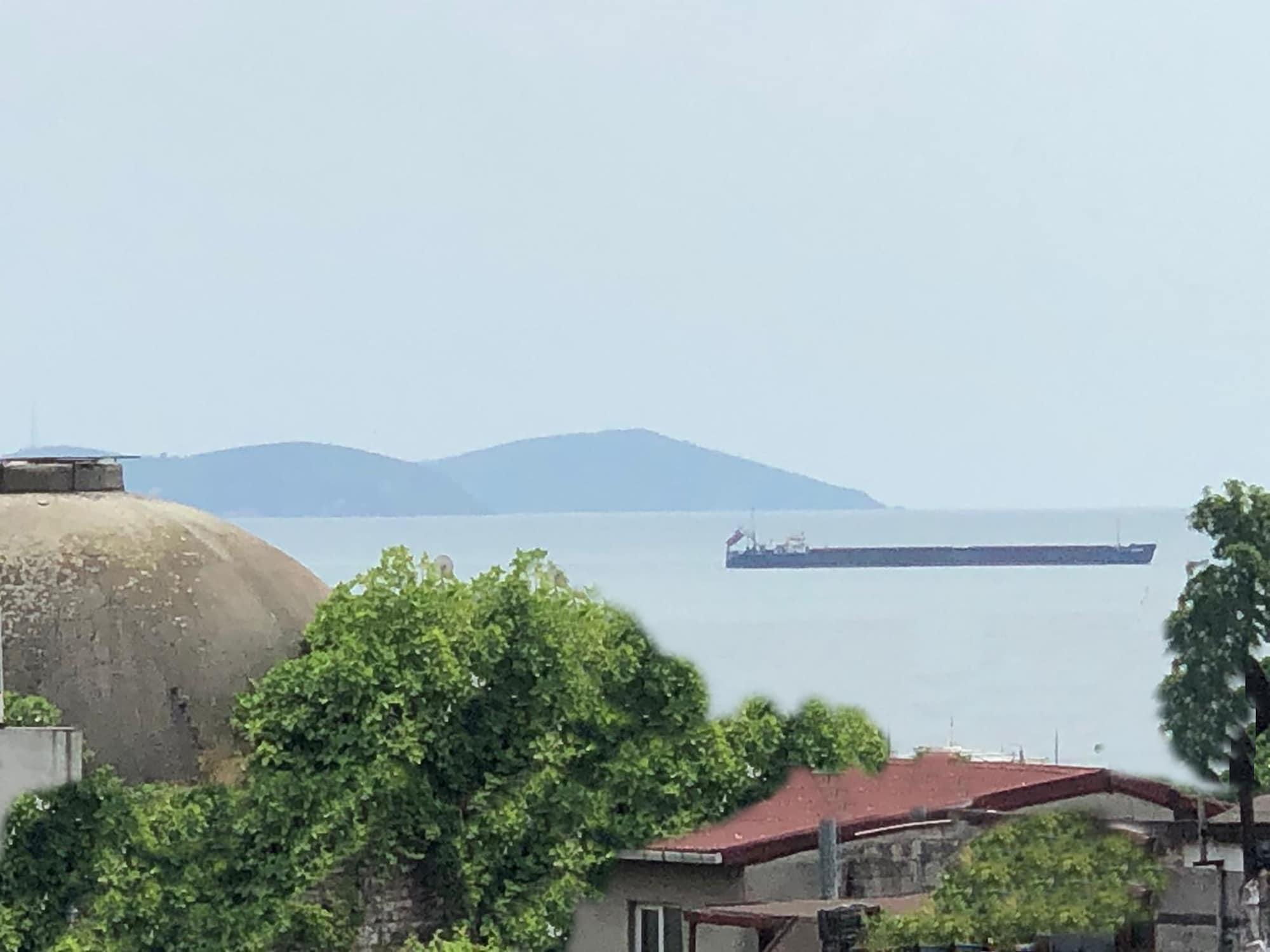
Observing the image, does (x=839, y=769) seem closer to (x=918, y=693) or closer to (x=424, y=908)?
(x=424, y=908)

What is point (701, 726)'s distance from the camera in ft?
85.3

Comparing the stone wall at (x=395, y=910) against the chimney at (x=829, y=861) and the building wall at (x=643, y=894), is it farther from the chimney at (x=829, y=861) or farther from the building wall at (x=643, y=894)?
the chimney at (x=829, y=861)

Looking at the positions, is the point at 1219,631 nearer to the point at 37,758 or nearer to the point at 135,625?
the point at 135,625

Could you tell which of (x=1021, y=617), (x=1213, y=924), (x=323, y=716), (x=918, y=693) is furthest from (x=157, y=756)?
(x=1021, y=617)

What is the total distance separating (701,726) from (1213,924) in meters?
8.82

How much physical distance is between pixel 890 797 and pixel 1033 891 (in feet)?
23.7

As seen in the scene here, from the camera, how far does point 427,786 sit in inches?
988

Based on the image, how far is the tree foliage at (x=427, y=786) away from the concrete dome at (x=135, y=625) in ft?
2.45

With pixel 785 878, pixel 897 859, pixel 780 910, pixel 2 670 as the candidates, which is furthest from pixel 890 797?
pixel 2 670

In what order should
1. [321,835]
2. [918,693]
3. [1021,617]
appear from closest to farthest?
[321,835]
[918,693]
[1021,617]

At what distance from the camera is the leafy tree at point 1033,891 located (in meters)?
16.9

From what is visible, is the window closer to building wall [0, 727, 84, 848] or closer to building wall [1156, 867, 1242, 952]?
building wall [0, 727, 84, 848]

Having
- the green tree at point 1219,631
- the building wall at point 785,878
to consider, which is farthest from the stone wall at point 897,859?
the green tree at point 1219,631

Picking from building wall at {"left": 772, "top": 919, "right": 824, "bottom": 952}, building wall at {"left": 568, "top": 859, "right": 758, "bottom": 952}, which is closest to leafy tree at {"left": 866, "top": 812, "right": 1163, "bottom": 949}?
building wall at {"left": 772, "top": 919, "right": 824, "bottom": 952}
